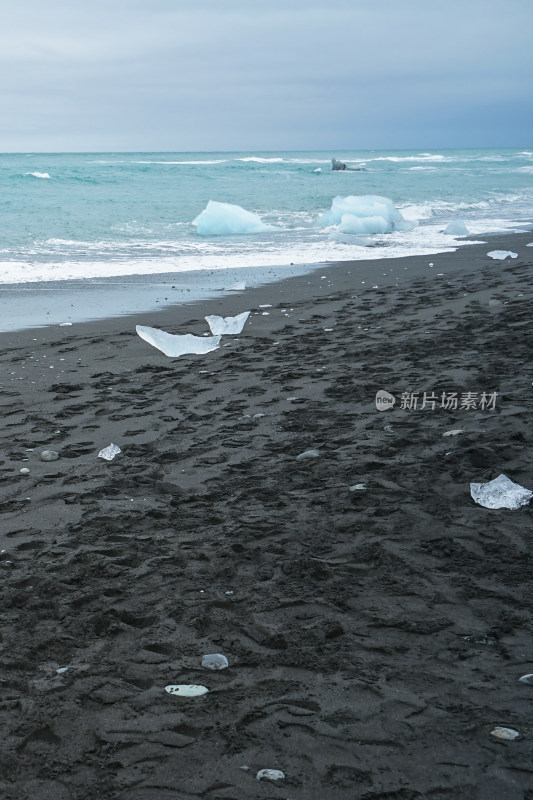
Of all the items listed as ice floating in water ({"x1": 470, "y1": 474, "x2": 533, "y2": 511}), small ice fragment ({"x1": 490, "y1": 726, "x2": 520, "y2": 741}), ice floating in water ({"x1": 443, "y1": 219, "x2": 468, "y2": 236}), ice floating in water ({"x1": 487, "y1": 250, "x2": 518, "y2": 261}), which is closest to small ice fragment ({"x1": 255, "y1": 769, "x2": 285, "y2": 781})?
small ice fragment ({"x1": 490, "y1": 726, "x2": 520, "y2": 741})

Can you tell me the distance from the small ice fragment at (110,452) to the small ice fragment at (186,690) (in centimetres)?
198

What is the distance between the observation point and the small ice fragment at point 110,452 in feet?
13.4

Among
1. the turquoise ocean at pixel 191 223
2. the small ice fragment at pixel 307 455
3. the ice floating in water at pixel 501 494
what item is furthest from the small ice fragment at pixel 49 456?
the turquoise ocean at pixel 191 223

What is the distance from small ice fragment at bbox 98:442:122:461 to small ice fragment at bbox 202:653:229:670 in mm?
1870

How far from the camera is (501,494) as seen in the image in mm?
3346

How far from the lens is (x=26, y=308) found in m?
8.70

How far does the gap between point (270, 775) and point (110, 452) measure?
2493 mm

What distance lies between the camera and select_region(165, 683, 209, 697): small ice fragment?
2.21 meters

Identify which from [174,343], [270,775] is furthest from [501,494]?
[174,343]

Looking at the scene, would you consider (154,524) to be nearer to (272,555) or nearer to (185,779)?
(272,555)

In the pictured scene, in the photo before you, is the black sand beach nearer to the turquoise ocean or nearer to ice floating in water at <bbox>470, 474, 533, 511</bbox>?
ice floating in water at <bbox>470, 474, 533, 511</bbox>

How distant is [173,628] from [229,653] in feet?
0.83

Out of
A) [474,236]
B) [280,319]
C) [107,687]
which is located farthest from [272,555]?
[474,236]

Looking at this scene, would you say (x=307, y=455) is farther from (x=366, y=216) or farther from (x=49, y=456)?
(x=366, y=216)
